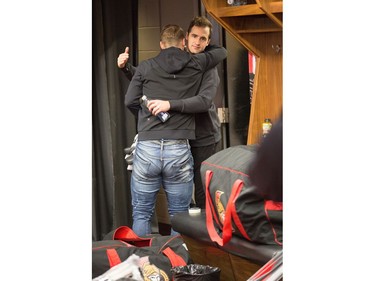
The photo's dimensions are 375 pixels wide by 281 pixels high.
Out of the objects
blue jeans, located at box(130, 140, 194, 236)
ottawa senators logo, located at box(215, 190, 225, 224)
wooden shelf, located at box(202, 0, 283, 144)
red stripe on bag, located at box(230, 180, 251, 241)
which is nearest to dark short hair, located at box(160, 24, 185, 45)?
wooden shelf, located at box(202, 0, 283, 144)

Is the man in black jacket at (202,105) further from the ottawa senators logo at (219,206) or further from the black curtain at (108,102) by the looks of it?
the ottawa senators logo at (219,206)

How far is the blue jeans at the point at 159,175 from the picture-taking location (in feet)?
11.0

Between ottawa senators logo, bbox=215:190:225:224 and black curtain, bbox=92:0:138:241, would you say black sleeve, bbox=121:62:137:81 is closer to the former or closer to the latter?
black curtain, bbox=92:0:138:241

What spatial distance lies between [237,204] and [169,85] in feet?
5.27

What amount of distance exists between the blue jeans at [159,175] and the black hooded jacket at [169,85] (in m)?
0.05

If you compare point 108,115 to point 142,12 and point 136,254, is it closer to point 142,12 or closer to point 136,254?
point 142,12

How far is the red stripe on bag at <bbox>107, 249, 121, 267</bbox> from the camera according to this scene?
2.22 m

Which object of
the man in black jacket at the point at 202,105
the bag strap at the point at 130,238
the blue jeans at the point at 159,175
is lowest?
the bag strap at the point at 130,238

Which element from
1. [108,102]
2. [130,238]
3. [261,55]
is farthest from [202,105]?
[108,102]

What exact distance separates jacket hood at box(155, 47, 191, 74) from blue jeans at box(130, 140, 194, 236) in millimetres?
336

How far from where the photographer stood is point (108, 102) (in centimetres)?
449

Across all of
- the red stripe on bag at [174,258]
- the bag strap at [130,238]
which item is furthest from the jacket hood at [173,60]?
the red stripe on bag at [174,258]
